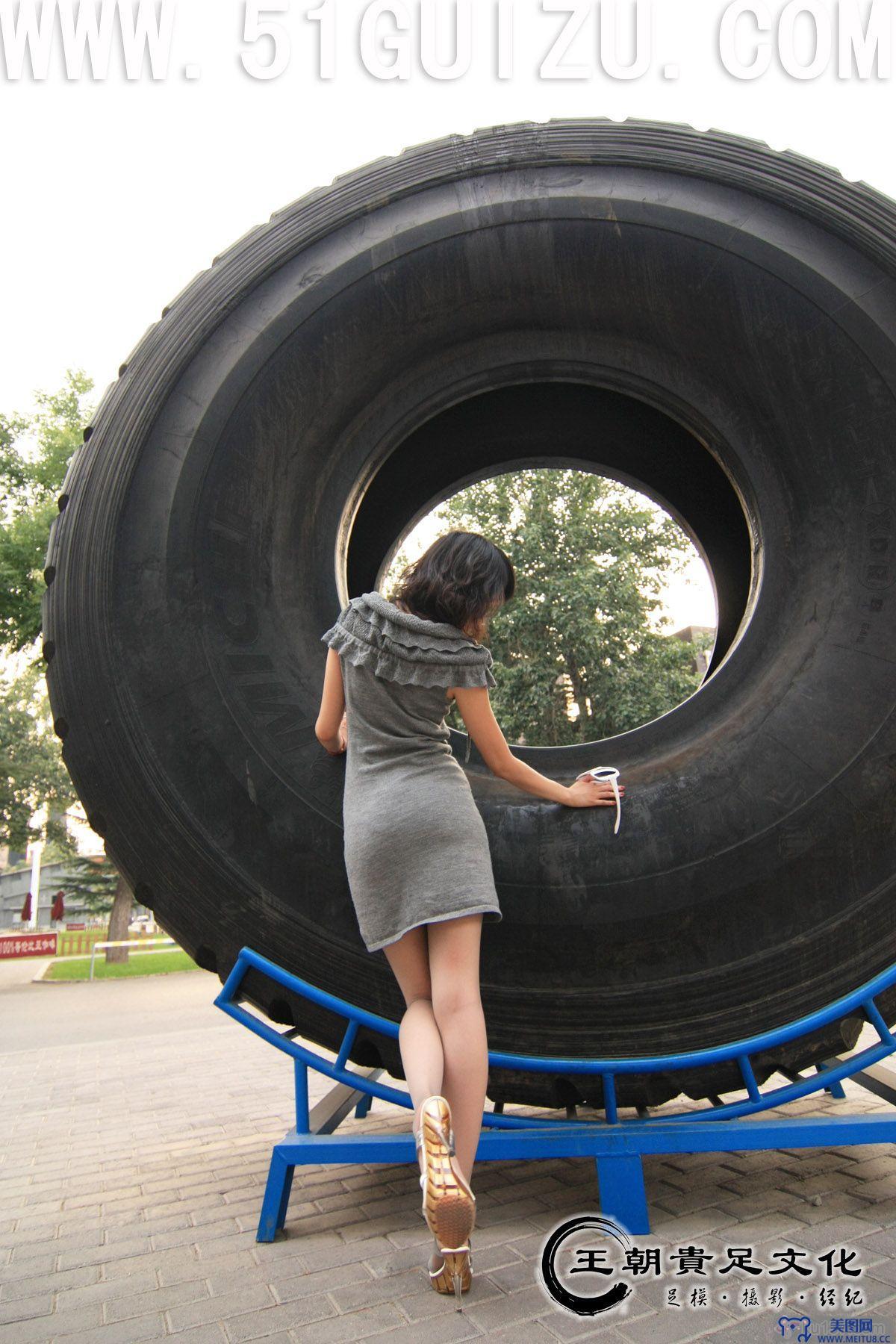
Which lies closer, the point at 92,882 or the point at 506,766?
the point at 506,766

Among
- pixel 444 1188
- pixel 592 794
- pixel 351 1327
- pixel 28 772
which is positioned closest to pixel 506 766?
pixel 592 794

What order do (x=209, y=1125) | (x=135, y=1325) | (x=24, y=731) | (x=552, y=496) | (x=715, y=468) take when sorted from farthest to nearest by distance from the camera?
1. (x=24, y=731)
2. (x=552, y=496)
3. (x=209, y=1125)
4. (x=715, y=468)
5. (x=135, y=1325)

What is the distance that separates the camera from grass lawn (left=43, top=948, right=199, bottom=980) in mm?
16297

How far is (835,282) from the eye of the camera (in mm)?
2230

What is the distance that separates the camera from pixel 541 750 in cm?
248

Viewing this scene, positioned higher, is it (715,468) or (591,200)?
(591,200)

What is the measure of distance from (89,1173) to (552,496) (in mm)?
20181

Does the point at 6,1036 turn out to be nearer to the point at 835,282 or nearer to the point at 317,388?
the point at 317,388

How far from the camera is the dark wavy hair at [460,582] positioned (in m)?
Answer: 2.09

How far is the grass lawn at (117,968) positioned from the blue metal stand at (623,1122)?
43.6 ft

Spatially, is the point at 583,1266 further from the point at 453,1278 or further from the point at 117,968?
the point at 117,968

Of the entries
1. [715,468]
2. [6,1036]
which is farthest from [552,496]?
[715,468]

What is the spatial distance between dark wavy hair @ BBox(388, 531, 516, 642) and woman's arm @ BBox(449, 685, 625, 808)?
0.15m

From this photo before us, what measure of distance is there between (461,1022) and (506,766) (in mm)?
548
